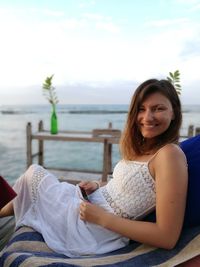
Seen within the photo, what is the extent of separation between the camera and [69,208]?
1.21 m

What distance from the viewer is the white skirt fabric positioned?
1111mm

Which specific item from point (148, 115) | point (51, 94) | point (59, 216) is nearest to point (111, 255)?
point (59, 216)

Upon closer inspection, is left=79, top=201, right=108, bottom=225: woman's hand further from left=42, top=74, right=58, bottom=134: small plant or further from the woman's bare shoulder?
left=42, top=74, right=58, bottom=134: small plant

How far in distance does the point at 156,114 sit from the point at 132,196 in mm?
327

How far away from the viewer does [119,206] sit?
1.19 meters

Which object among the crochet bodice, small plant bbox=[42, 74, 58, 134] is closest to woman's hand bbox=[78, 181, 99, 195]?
the crochet bodice

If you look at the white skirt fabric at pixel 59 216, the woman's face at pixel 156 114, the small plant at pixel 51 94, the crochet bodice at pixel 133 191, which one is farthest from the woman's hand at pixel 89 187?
the small plant at pixel 51 94

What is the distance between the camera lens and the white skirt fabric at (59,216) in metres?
1.11

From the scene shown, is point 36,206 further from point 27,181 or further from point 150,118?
point 150,118

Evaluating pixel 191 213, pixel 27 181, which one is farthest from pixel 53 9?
pixel 191 213

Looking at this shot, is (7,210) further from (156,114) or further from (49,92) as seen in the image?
(49,92)

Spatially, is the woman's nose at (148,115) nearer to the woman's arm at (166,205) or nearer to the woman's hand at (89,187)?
the woman's arm at (166,205)

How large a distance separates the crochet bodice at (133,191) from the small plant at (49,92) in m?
2.95

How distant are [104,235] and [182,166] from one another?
0.41 metres
